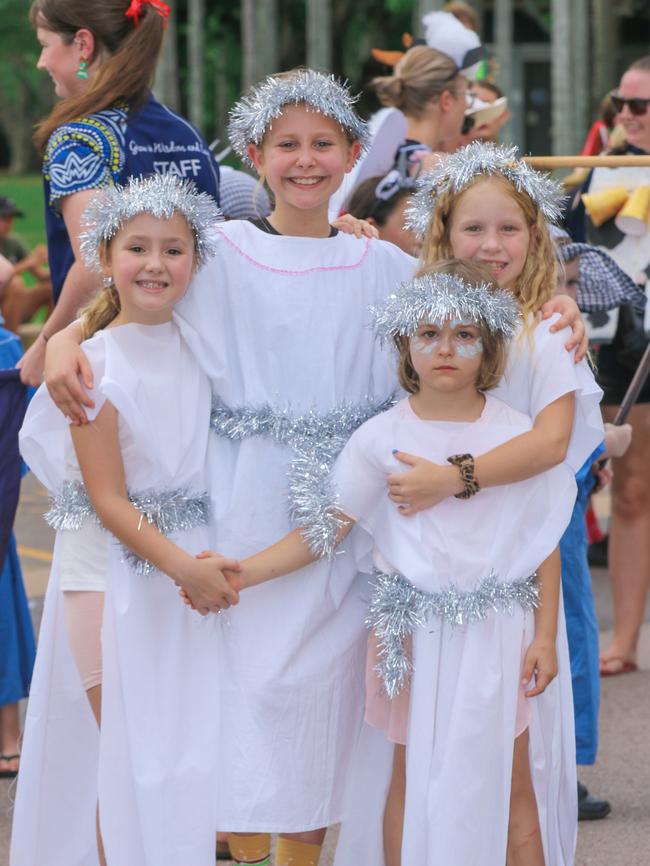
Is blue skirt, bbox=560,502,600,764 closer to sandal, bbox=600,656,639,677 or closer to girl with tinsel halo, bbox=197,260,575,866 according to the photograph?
girl with tinsel halo, bbox=197,260,575,866

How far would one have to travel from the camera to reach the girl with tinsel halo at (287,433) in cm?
328

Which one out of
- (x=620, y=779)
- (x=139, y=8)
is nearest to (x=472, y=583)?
(x=620, y=779)

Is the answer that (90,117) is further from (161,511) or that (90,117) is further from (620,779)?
(620,779)

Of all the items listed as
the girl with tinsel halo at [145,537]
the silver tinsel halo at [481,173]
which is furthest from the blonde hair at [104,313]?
the silver tinsel halo at [481,173]

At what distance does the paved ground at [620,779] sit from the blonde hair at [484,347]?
143cm

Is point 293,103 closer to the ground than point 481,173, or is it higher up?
higher up

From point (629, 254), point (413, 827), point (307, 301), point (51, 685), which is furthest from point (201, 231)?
point (629, 254)

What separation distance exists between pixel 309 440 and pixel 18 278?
934 centimetres

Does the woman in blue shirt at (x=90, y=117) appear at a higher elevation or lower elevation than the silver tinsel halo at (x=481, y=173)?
higher

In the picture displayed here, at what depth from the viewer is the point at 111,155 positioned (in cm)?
398

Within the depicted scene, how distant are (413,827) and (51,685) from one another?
35.5 inches

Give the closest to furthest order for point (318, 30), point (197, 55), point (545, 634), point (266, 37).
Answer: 1. point (545, 634)
2. point (318, 30)
3. point (266, 37)
4. point (197, 55)

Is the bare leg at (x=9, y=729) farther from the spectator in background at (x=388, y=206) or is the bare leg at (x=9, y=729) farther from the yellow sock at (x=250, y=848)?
the spectator in background at (x=388, y=206)

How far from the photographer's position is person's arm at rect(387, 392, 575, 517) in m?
3.11
